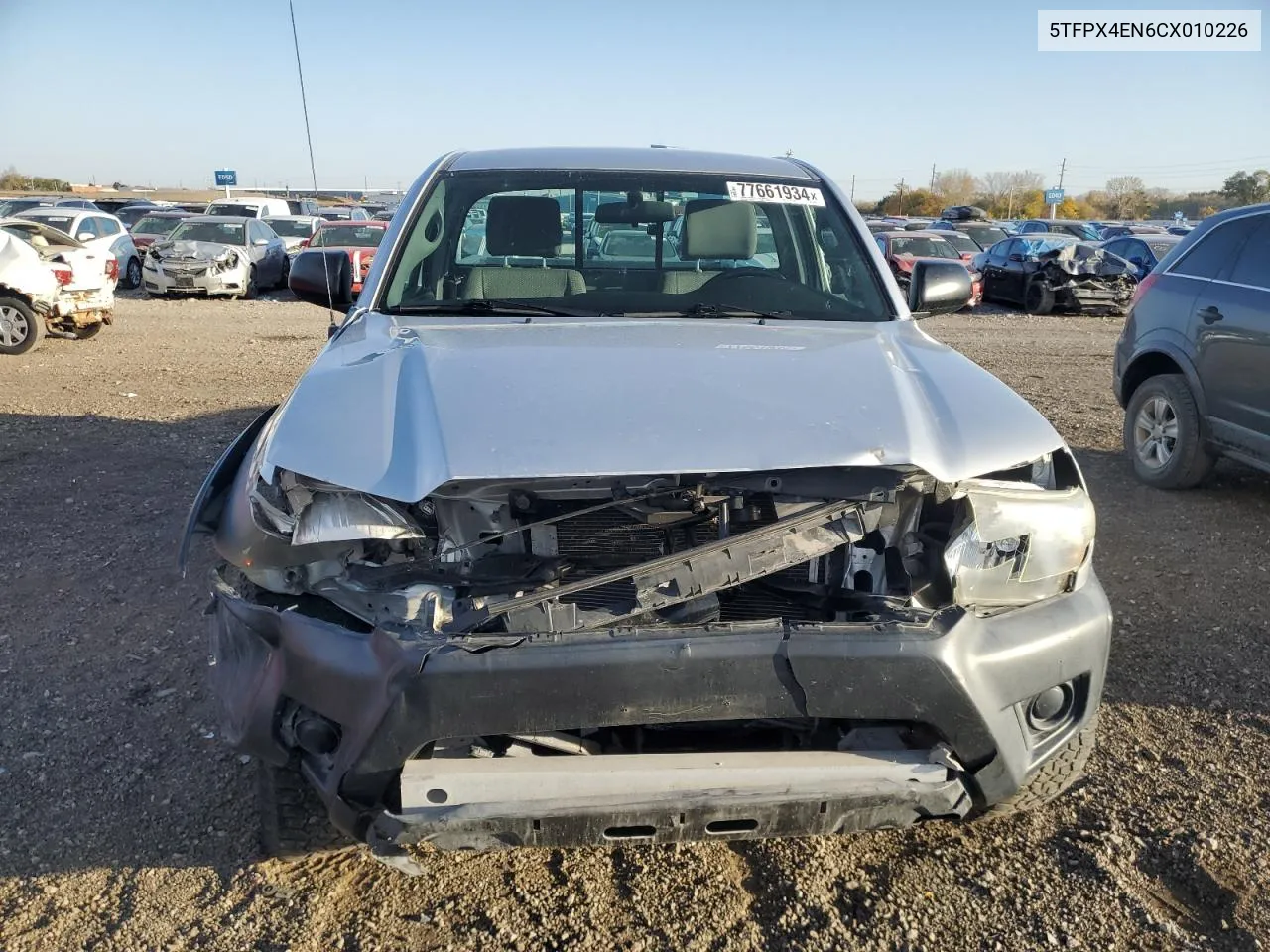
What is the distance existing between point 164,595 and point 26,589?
636mm

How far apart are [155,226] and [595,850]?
21.8 metres

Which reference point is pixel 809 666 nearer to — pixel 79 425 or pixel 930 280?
pixel 930 280

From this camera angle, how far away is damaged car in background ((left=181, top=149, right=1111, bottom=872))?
2020 mm

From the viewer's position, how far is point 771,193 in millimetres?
3787

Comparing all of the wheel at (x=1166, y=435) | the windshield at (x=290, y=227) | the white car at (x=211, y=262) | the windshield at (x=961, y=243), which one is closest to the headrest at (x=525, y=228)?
the wheel at (x=1166, y=435)

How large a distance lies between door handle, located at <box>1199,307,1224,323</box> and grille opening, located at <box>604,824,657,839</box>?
509cm

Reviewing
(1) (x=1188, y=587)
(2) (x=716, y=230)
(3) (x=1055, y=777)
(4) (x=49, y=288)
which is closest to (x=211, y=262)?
(4) (x=49, y=288)

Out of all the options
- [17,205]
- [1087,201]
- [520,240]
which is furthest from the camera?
[1087,201]

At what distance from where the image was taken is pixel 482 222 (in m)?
3.74

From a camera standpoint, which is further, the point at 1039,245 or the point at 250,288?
the point at 1039,245

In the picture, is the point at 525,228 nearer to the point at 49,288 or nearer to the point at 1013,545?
the point at 1013,545

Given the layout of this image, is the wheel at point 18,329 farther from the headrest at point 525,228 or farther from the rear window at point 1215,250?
the rear window at point 1215,250

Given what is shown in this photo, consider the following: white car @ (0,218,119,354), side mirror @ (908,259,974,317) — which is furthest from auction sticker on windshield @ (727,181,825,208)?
white car @ (0,218,119,354)

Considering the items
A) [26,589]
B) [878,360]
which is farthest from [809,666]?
[26,589]
